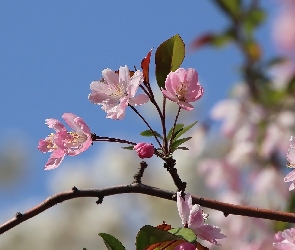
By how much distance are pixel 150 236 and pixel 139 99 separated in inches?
5.8

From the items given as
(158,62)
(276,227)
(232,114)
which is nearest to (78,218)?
(232,114)

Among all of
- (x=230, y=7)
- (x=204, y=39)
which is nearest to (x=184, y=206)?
(x=230, y=7)

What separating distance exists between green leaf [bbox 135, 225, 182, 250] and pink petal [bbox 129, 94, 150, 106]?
0.14m

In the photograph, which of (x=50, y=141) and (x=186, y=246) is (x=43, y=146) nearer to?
(x=50, y=141)

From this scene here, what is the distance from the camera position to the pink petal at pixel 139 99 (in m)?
0.66

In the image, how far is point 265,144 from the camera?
221 cm

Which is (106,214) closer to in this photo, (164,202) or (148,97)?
(164,202)

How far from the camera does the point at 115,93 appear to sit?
676mm

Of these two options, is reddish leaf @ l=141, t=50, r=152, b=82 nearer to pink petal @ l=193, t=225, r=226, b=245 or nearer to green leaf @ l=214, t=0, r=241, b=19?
pink petal @ l=193, t=225, r=226, b=245

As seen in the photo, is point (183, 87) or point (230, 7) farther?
point (230, 7)

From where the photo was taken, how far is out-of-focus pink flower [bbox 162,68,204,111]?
2.13ft

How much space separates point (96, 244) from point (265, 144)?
197 centimetres

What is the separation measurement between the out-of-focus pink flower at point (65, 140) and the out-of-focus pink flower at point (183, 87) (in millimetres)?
97

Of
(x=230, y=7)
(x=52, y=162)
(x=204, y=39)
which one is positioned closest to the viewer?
(x=52, y=162)
